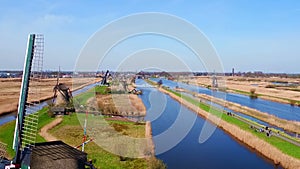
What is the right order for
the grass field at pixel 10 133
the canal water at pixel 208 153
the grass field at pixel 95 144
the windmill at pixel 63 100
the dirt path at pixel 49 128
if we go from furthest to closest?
the windmill at pixel 63 100 → the dirt path at pixel 49 128 → the canal water at pixel 208 153 → the grass field at pixel 10 133 → the grass field at pixel 95 144

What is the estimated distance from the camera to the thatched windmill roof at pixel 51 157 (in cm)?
A: 740

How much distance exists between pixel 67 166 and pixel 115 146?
5.25m

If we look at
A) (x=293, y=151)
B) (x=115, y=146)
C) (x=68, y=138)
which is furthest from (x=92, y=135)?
(x=293, y=151)

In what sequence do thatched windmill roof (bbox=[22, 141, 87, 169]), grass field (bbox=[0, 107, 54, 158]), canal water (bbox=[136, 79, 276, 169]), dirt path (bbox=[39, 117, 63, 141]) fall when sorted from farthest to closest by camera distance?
dirt path (bbox=[39, 117, 63, 141]) < canal water (bbox=[136, 79, 276, 169]) < grass field (bbox=[0, 107, 54, 158]) < thatched windmill roof (bbox=[22, 141, 87, 169])

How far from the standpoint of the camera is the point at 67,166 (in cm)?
768

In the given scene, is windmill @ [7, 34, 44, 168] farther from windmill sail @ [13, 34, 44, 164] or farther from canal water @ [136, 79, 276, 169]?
canal water @ [136, 79, 276, 169]

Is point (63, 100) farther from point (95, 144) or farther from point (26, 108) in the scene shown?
point (26, 108)

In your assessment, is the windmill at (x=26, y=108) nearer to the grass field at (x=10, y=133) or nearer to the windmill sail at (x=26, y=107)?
the windmill sail at (x=26, y=107)

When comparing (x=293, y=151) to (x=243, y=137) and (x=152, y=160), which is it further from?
(x=152, y=160)

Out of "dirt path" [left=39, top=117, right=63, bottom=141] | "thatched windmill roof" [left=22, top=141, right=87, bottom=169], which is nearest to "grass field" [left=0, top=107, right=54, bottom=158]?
"dirt path" [left=39, top=117, right=63, bottom=141]

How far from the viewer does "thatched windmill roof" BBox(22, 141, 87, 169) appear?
740cm

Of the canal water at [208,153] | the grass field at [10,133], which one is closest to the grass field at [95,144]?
the grass field at [10,133]

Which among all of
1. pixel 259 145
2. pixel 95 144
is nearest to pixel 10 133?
pixel 95 144

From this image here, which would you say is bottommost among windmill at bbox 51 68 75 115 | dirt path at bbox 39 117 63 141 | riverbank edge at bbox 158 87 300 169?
riverbank edge at bbox 158 87 300 169
